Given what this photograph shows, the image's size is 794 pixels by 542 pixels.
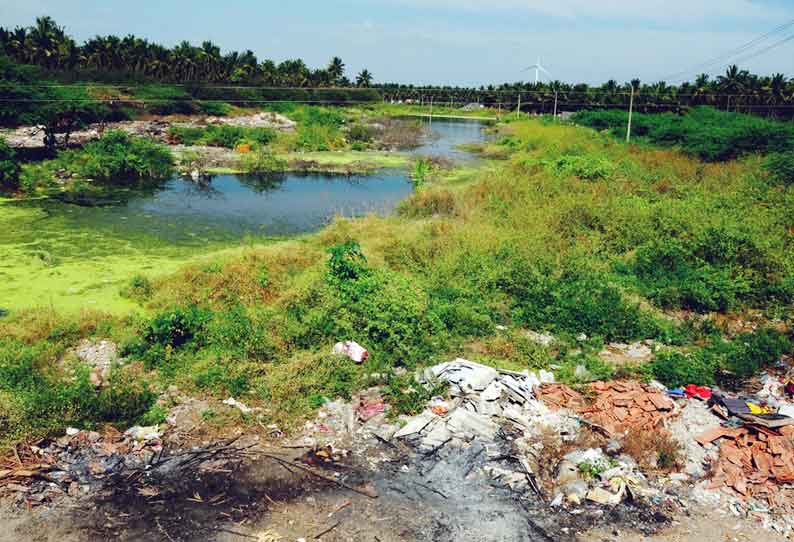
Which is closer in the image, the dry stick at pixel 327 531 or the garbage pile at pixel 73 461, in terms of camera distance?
the dry stick at pixel 327 531

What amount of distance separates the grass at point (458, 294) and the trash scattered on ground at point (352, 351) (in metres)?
0.12

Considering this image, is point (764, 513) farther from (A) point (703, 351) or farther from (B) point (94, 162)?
(B) point (94, 162)

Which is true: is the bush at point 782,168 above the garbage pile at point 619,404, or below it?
above

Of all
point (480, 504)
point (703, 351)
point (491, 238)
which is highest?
point (491, 238)

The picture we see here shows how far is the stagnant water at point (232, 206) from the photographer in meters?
12.4

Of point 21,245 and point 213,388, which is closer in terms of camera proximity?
point 213,388

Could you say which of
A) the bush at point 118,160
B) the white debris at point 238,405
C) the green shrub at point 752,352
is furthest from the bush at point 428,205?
the bush at point 118,160

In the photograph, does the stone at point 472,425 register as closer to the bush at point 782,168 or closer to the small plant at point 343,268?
the small plant at point 343,268

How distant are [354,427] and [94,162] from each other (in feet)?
50.5

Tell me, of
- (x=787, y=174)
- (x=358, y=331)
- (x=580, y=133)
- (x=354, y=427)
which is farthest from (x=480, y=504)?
(x=580, y=133)

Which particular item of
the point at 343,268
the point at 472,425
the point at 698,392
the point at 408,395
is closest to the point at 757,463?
the point at 698,392

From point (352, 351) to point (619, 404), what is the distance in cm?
288

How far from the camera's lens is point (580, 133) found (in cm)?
2552

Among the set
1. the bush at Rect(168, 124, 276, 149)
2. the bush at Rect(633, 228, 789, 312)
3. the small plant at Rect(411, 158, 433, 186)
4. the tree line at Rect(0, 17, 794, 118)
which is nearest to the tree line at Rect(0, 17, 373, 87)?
the tree line at Rect(0, 17, 794, 118)
